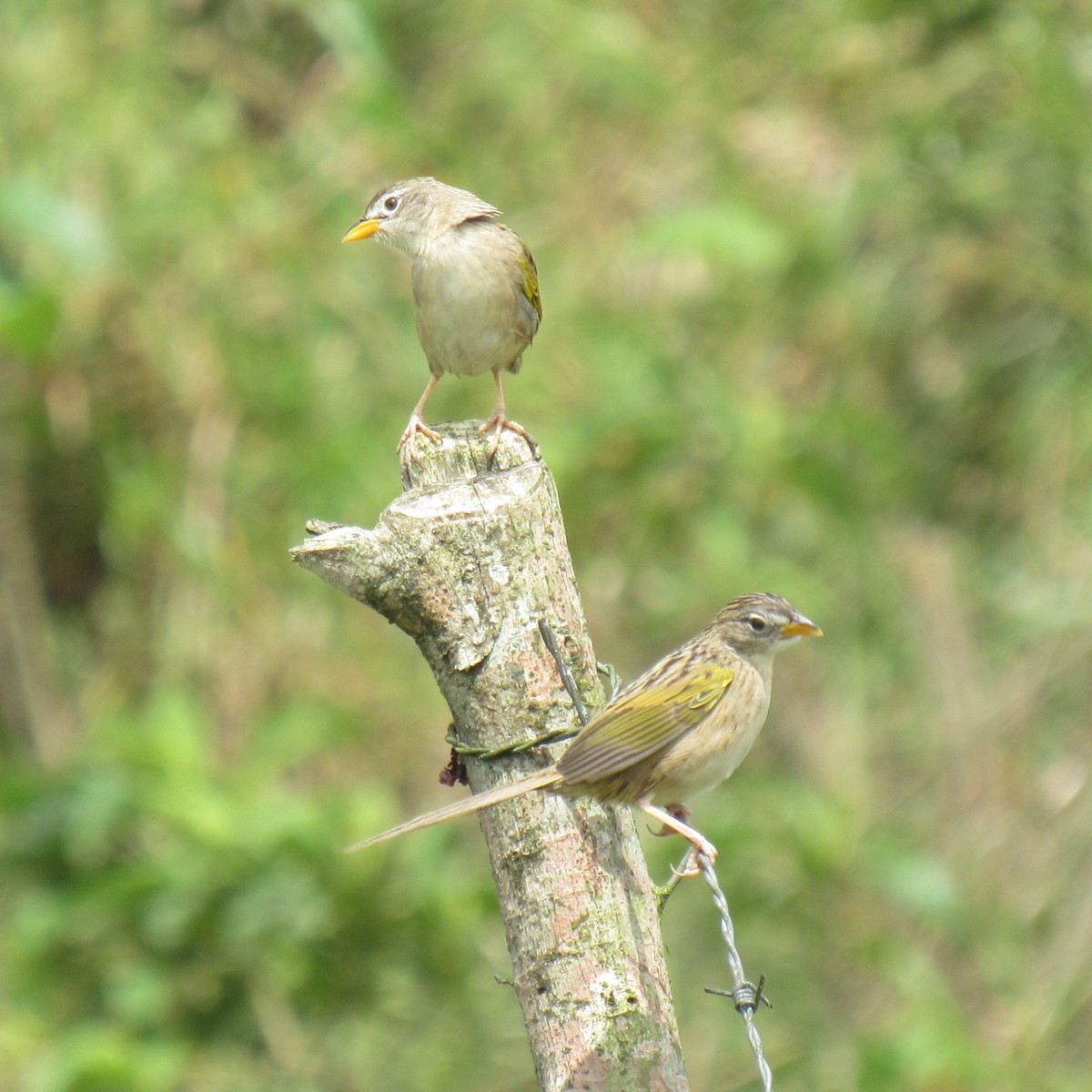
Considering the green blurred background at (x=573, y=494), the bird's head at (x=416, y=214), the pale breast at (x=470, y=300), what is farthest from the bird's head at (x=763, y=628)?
the green blurred background at (x=573, y=494)

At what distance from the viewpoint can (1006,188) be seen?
27.5 feet

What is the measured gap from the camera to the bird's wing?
3.15 meters

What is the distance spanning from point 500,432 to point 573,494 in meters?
3.84

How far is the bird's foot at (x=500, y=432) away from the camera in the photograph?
3668 millimetres

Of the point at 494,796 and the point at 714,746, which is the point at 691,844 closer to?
the point at 714,746

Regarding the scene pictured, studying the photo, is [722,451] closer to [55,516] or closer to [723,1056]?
[723,1056]

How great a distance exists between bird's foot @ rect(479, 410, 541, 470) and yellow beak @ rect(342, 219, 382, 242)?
4.43 feet

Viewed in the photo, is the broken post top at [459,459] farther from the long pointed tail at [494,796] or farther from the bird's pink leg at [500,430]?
the long pointed tail at [494,796]

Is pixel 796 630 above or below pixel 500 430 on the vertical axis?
below

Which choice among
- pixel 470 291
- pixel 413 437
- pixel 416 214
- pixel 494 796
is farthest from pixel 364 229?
pixel 494 796

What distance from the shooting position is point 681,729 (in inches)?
143

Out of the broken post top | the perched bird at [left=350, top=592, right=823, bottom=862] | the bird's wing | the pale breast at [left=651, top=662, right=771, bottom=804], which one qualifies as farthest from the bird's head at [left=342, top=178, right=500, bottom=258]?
the pale breast at [left=651, top=662, right=771, bottom=804]

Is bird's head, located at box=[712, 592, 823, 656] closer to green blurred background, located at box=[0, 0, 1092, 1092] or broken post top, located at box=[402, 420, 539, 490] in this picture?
broken post top, located at box=[402, 420, 539, 490]

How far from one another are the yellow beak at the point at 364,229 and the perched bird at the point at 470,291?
22cm
